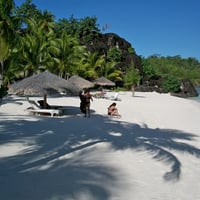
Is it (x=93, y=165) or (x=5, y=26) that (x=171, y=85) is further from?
(x=93, y=165)

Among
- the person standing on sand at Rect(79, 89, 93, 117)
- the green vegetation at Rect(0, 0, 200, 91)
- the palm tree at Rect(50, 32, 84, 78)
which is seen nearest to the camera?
the person standing on sand at Rect(79, 89, 93, 117)

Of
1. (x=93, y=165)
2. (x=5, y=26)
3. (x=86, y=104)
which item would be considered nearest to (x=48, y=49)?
(x=5, y=26)

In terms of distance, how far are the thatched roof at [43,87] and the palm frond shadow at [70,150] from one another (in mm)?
2537

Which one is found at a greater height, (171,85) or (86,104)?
(171,85)

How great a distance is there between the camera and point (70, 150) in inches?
317

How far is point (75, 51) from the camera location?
122ft

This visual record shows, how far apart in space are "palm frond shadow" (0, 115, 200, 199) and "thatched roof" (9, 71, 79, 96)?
2.54m

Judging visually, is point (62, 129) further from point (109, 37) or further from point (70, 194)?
point (109, 37)

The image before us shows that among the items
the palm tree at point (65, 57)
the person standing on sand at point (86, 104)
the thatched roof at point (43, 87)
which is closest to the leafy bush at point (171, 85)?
the palm tree at point (65, 57)

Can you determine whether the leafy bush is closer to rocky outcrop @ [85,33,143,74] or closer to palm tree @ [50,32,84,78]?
rocky outcrop @ [85,33,143,74]

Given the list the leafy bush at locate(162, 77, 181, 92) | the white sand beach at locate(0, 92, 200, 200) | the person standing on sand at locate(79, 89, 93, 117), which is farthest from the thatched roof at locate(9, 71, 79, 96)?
the leafy bush at locate(162, 77, 181, 92)

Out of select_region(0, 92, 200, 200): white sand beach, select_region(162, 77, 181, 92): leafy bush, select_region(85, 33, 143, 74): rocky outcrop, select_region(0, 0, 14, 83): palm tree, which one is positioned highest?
select_region(85, 33, 143, 74): rocky outcrop

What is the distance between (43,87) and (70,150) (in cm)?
711

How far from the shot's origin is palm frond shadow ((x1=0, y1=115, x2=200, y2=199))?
5.80 meters
